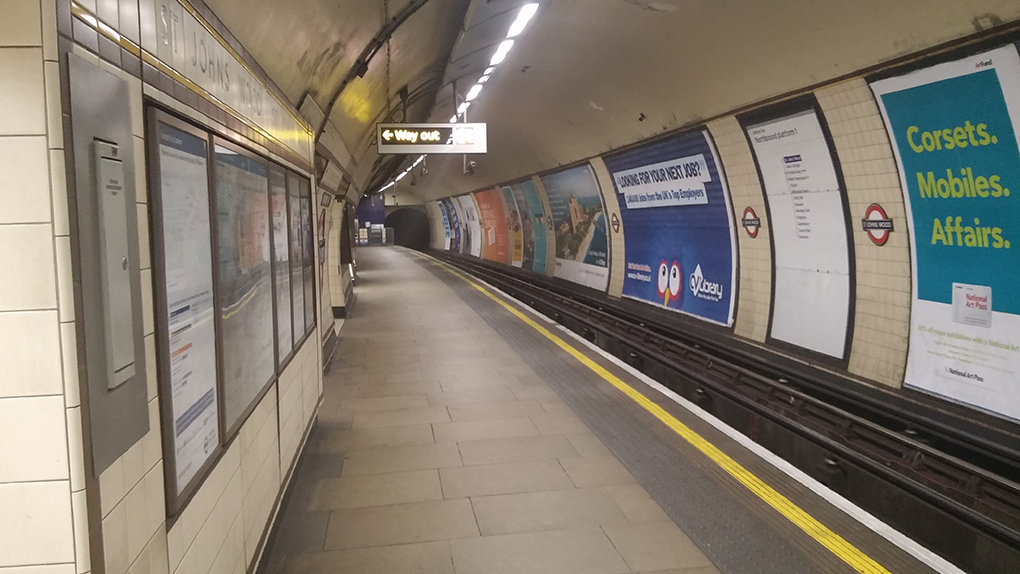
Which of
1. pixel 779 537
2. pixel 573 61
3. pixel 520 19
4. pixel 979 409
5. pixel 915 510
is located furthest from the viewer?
pixel 573 61

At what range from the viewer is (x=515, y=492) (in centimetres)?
401

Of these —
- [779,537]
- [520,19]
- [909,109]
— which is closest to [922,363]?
[909,109]

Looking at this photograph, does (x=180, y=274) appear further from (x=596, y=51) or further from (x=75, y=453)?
(x=596, y=51)

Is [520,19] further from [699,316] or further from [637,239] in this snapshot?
[637,239]

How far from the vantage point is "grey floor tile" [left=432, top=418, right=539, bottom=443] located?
199 inches

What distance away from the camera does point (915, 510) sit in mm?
4387

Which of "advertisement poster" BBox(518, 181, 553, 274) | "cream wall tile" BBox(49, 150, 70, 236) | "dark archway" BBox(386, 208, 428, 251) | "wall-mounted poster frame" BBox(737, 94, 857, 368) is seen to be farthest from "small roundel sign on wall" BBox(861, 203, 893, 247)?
"dark archway" BBox(386, 208, 428, 251)

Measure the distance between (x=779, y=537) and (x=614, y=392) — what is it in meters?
2.81

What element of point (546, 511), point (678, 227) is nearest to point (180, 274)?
point (546, 511)

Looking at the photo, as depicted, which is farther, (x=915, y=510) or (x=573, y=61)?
(x=573, y=61)

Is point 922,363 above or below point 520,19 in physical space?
below

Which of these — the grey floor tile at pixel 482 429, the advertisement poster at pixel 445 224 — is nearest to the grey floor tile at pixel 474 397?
the grey floor tile at pixel 482 429

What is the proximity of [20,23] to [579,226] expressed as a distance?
47.3 feet

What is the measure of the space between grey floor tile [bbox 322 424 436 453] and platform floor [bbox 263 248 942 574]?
0.06ft
